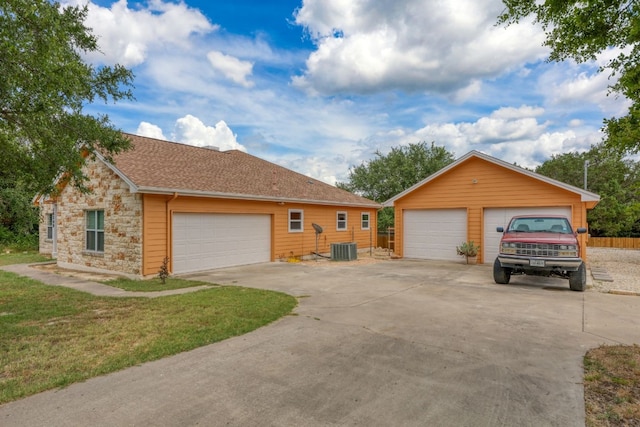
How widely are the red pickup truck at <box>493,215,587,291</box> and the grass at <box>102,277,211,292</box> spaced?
26.4ft

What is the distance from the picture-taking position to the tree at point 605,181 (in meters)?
24.9

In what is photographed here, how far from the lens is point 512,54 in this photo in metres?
9.38

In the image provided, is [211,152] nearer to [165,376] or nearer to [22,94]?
[22,94]

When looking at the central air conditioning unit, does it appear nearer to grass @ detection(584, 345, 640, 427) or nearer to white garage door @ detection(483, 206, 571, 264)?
white garage door @ detection(483, 206, 571, 264)

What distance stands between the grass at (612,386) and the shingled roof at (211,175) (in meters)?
9.53

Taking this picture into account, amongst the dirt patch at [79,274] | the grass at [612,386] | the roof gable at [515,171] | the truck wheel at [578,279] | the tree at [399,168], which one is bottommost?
A: the dirt patch at [79,274]

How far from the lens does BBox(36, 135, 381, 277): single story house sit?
1055cm

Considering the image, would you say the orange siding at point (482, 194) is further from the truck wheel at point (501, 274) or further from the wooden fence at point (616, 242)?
the wooden fence at point (616, 242)

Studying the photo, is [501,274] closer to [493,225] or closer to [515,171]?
[493,225]

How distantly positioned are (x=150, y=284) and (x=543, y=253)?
33.7ft

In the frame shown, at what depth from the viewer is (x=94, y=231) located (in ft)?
39.9

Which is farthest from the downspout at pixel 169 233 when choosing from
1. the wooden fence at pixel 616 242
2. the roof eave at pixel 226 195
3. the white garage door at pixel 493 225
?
the wooden fence at pixel 616 242

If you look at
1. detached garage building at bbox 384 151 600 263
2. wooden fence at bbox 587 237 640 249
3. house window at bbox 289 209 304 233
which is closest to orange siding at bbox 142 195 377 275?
house window at bbox 289 209 304 233

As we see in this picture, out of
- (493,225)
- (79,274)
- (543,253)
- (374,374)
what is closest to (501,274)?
(543,253)
